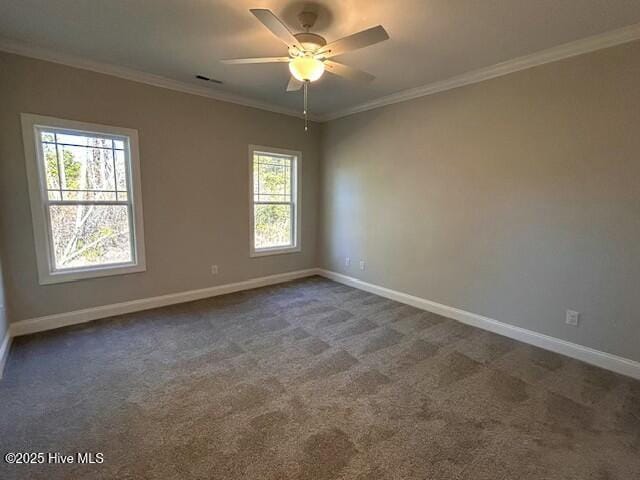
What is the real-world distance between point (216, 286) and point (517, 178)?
3.85 meters

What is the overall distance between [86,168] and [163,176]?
29.4 inches

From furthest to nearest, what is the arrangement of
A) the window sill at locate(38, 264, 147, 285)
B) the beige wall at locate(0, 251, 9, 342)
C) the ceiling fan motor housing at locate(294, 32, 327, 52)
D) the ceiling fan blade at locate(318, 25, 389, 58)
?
the window sill at locate(38, 264, 147, 285), the beige wall at locate(0, 251, 9, 342), the ceiling fan motor housing at locate(294, 32, 327, 52), the ceiling fan blade at locate(318, 25, 389, 58)

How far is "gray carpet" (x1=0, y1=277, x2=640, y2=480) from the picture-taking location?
66.1 inches

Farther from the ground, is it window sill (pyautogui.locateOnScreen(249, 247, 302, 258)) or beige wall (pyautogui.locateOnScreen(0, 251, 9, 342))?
window sill (pyautogui.locateOnScreen(249, 247, 302, 258))

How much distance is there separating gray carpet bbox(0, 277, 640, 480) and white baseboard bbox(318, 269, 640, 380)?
0.12 m

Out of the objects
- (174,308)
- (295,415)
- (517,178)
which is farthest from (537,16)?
(174,308)

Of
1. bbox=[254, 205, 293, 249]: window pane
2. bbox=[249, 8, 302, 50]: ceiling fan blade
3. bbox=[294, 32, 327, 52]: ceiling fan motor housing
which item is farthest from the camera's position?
bbox=[254, 205, 293, 249]: window pane

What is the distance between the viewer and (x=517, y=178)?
311 cm

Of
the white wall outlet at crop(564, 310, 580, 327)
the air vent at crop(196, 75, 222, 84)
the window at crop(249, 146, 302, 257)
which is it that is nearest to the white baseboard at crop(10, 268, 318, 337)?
the window at crop(249, 146, 302, 257)

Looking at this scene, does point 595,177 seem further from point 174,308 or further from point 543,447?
point 174,308

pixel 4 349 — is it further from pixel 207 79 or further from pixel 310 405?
pixel 207 79

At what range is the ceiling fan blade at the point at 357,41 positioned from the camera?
6.23 feet

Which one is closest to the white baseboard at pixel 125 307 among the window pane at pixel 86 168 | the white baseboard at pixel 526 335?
the window pane at pixel 86 168

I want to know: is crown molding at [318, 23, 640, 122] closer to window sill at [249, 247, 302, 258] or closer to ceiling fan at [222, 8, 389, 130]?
ceiling fan at [222, 8, 389, 130]
